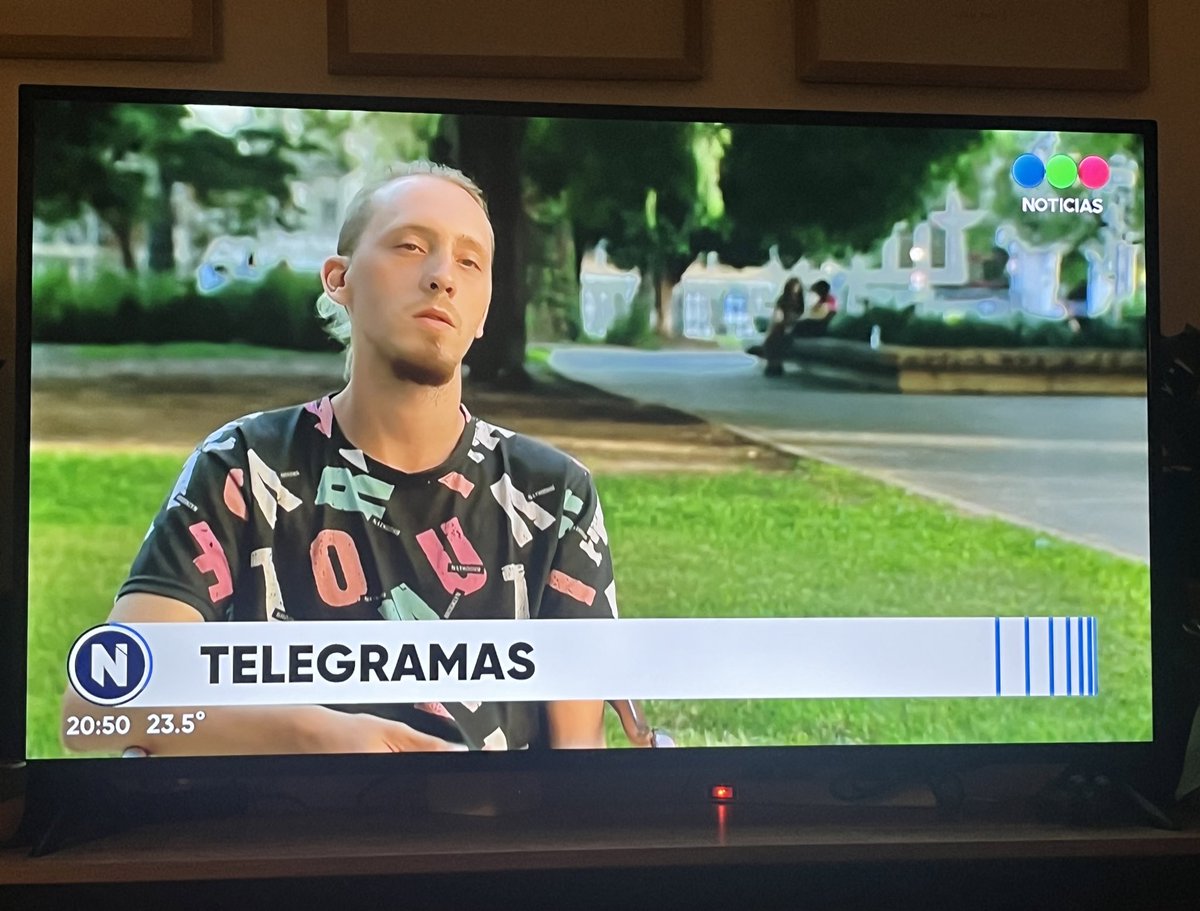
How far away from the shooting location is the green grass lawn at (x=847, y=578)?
1.72m

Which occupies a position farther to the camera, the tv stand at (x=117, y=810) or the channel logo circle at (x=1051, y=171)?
the channel logo circle at (x=1051, y=171)

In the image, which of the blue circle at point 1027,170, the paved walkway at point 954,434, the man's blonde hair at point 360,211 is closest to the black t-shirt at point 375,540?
the man's blonde hair at point 360,211

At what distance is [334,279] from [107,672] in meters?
0.63

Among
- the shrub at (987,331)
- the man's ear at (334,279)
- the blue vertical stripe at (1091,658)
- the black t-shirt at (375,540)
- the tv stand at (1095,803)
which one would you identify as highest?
the man's ear at (334,279)

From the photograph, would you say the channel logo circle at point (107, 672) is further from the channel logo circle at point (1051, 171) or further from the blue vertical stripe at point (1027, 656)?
the channel logo circle at point (1051, 171)

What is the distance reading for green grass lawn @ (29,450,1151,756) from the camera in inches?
67.6

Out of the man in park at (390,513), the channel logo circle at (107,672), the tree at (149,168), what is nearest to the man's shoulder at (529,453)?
the man in park at (390,513)

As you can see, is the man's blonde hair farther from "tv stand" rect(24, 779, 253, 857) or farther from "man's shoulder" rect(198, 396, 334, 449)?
"tv stand" rect(24, 779, 253, 857)

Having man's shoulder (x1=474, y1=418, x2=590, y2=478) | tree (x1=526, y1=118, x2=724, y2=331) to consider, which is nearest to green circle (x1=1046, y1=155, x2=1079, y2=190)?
tree (x1=526, y1=118, x2=724, y2=331)

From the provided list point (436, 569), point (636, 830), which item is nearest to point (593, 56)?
point (436, 569)

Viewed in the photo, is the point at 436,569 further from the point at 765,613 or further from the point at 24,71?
the point at 24,71

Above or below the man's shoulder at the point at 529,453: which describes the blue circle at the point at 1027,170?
above

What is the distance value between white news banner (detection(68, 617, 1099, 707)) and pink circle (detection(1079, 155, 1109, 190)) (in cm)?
66

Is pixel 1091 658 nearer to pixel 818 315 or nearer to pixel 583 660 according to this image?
pixel 818 315
